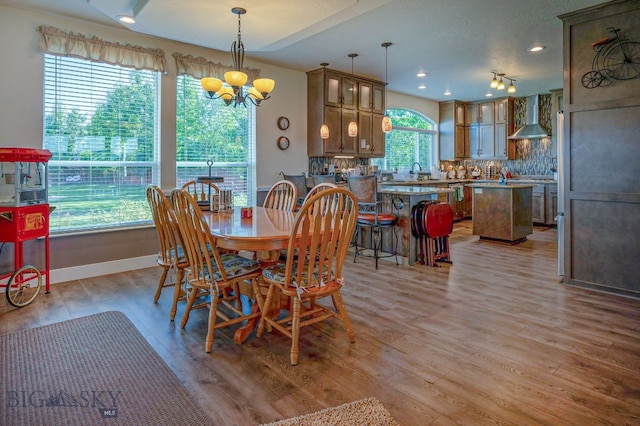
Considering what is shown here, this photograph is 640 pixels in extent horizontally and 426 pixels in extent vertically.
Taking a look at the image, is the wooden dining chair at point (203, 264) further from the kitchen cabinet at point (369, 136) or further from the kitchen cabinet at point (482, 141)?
the kitchen cabinet at point (482, 141)

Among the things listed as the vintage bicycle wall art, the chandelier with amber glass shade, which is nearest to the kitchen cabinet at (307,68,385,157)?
the chandelier with amber glass shade

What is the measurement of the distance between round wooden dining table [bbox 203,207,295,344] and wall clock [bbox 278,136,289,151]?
104 inches

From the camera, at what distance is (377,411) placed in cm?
174

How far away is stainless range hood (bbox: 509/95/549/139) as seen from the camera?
7.65 m

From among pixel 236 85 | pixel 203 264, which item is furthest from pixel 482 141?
pixel 203 264

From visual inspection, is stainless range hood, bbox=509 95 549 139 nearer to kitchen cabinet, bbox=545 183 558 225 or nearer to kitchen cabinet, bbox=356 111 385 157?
kitchen cabinet, bbox=545 183 558 225

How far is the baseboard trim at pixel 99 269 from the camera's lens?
3865 millimetres

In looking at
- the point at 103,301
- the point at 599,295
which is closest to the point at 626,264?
the point at 599,295

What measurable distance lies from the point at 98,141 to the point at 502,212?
5.36 m

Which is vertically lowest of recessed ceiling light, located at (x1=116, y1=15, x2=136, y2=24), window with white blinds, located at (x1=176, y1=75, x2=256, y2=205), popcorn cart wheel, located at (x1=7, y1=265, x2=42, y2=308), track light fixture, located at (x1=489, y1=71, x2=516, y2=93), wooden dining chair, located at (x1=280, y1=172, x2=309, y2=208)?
popcorn cart wheel, located at (x1=7, y1=265, x2=42, y2=308)

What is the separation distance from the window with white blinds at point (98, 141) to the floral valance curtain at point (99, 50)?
0.32 ft

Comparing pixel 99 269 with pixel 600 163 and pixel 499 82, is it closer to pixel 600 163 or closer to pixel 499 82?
pixel 600 163

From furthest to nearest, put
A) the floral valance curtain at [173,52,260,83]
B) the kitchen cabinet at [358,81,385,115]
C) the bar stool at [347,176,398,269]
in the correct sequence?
the kitchen cabinet at [358,81,385,115] < the floral valance curtain at [173,52,260,83] < the bar stool at [347,176,398,269]

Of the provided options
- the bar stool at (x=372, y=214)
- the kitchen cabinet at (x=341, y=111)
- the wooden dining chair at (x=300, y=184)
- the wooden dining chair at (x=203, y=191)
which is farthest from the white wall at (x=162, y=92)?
the bar stool at (x=372, y=214)
